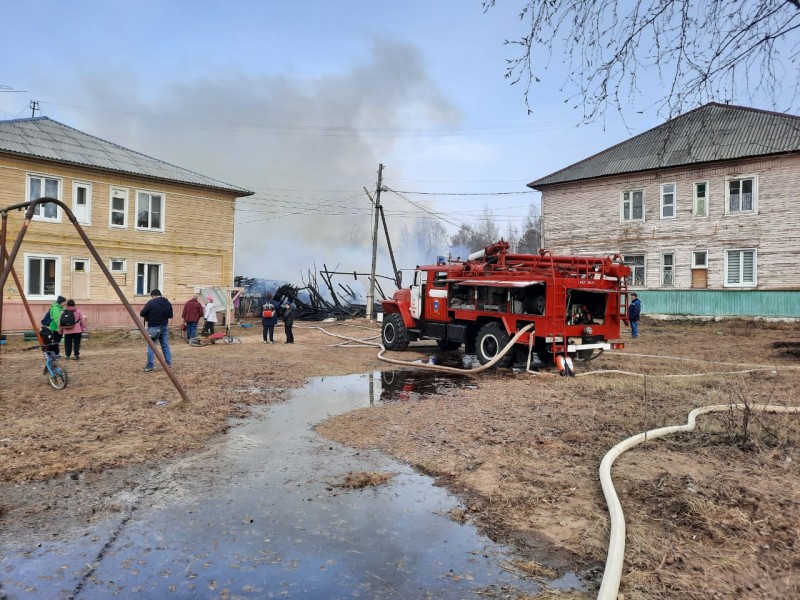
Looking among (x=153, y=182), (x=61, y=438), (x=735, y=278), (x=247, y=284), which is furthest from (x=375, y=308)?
(x=61, y=438)

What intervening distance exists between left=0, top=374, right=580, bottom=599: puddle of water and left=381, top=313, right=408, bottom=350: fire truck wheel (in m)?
10.4

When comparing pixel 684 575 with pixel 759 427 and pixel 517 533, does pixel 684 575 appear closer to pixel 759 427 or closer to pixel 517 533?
pixel 517 533

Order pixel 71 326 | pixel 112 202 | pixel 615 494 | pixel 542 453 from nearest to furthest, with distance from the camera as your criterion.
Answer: pixel 615 494, pixel 542 453, pixel 71 326, pixel 112 202

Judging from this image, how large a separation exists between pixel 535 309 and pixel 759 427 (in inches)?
257

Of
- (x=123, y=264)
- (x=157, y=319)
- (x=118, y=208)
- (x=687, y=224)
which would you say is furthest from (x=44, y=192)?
(x=687, y=224)

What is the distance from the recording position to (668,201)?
2512cm

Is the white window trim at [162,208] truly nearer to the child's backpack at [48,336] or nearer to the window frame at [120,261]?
the window frame at [120,261]

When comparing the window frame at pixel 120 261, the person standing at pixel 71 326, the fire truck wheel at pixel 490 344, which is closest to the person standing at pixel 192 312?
the person standing at pixel 71 326

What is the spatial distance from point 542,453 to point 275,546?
3063 millimetres

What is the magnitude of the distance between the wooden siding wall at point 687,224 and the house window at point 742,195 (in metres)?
0.22

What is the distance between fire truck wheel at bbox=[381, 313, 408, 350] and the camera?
52.6ft

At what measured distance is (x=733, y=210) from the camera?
2341 cm

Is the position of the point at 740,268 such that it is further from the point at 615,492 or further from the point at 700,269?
the point at 615,492

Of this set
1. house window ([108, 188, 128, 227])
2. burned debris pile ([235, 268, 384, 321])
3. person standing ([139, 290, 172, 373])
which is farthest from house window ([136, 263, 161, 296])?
person standing ([139, 290, 172, 373])
